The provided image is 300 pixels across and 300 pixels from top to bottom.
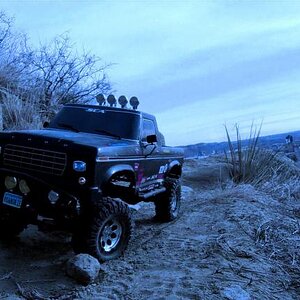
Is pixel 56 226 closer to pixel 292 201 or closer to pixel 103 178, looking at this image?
pixel 103 178

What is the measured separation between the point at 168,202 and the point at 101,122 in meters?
2.29

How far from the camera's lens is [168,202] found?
27.5 feet

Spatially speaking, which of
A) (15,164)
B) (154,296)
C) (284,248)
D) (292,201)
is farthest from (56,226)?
(292,201)

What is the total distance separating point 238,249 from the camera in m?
6.16

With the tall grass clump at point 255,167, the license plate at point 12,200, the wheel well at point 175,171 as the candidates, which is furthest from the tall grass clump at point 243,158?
the license plate at point 12,200

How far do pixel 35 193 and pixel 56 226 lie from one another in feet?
1.76

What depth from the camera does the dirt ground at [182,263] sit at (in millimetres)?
4773

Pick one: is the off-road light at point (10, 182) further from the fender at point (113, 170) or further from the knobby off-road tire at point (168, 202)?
the knobby off-road tire at point (168, 202)

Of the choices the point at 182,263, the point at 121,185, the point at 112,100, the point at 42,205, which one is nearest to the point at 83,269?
the point at 42,205

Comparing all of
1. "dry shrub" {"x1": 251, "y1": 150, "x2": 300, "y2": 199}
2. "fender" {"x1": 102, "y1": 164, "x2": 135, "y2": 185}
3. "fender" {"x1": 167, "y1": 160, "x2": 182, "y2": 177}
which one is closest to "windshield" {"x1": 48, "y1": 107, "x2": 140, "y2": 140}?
"fender" {"x1": 102, "y1": 164, "x2": 135, "y2": 185}

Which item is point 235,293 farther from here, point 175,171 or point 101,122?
point 175,171

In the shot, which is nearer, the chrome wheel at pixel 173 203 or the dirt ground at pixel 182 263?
the dirt ground at pixel 182 263

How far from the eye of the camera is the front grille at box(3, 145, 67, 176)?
18.5ft

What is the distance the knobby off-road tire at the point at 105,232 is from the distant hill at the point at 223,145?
7.91 meters
